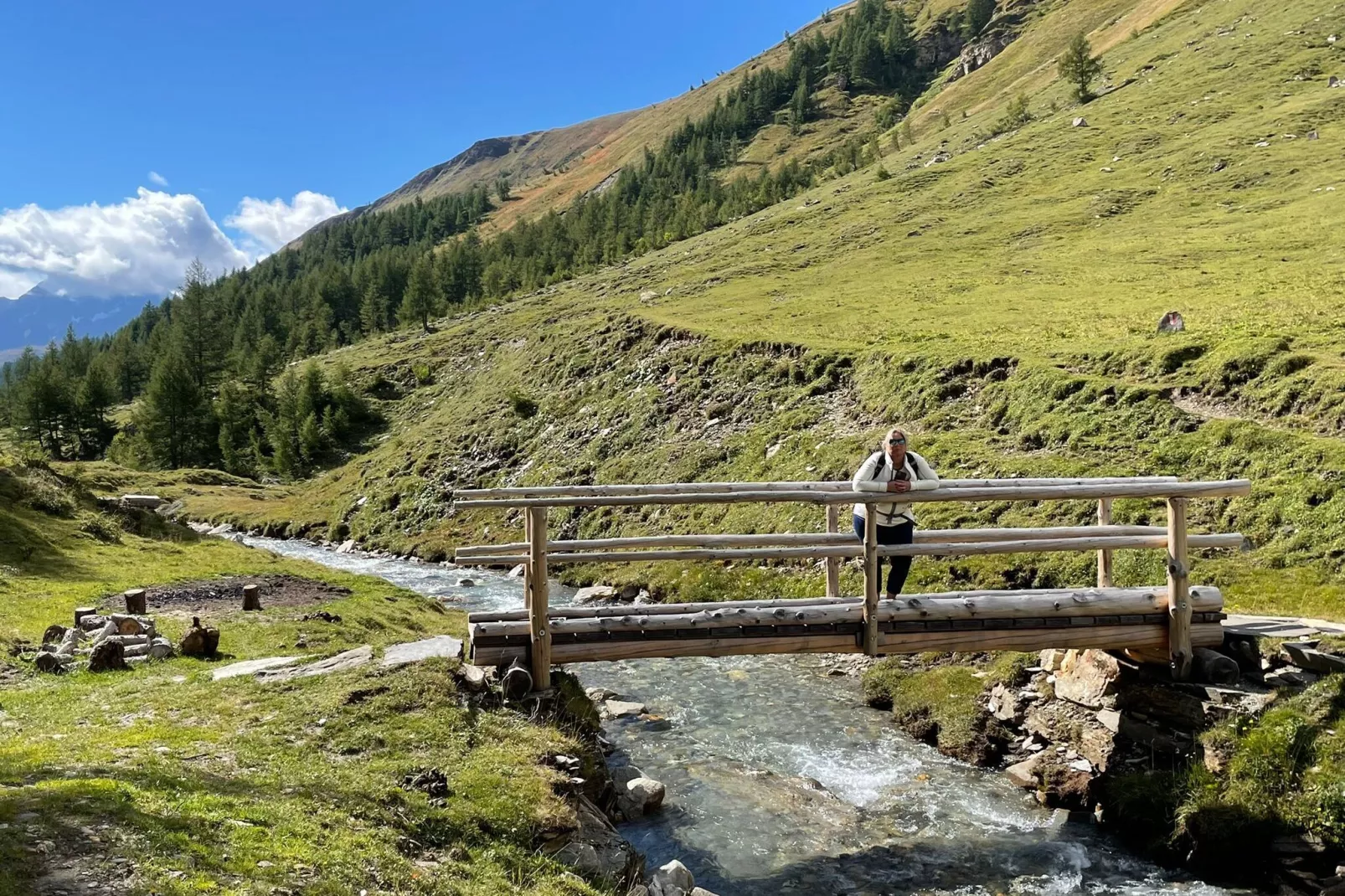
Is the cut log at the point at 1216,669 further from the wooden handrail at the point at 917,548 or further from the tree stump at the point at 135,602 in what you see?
the tree stump at the point at 135,602

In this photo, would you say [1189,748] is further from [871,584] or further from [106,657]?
[106,657]

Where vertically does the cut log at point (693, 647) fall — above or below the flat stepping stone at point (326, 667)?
above

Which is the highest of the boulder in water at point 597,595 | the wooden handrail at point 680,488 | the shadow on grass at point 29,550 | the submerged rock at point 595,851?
the wooden handrail at point 680,488

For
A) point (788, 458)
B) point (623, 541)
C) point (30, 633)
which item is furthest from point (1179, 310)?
point (30, 633)

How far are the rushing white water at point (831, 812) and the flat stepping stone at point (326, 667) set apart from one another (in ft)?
17.3

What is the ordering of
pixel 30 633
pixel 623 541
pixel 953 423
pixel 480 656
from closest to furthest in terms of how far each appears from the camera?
1. pixel 480 656
2. pixel 623 541
3. pixel 30 633
4. pixel 953 423

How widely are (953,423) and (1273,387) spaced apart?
9.76 metres

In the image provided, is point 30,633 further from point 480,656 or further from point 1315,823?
point 1315,823

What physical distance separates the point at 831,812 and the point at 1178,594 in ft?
22.0

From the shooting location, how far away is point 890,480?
12828mm

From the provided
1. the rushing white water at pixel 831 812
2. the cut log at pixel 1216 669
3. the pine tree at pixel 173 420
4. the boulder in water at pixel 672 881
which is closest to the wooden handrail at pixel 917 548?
the cut log at pixel 1216 669

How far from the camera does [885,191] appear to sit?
91.6 meters

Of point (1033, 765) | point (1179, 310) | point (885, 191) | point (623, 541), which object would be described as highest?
point (885, 191)

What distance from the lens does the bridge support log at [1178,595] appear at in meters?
12.3
